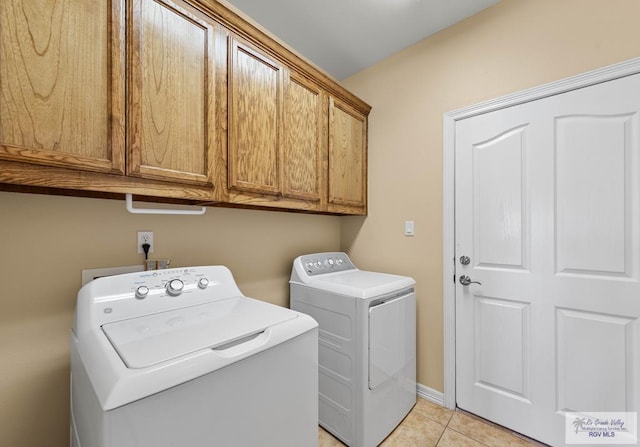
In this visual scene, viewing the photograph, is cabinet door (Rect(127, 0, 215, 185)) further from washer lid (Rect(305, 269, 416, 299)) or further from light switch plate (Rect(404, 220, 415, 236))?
light switch plate (Rect(404, 220, 415, 236))

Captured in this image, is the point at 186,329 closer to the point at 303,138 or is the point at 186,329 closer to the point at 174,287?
the point at 174,287

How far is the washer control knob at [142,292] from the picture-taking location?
112 cm

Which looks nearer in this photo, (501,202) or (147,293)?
(147,293)

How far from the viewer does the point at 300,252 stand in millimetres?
2193

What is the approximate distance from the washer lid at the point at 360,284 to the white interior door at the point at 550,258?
19.0 inches

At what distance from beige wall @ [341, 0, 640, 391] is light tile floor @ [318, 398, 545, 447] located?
23 cm

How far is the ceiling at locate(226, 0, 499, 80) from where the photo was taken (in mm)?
1713

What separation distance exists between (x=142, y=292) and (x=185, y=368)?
1.76 ft

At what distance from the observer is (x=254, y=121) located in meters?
1.45

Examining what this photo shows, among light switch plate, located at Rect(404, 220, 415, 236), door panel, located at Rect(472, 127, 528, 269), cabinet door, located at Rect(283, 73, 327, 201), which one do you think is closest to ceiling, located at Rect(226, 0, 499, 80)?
cabinet door, located at Rect(283, 73, 327, 201)

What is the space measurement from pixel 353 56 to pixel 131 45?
1704 millimetres

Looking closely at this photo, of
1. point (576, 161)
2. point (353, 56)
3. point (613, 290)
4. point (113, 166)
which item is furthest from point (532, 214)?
point (113, 166)

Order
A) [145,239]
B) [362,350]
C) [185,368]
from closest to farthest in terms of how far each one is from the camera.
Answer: [185,368] → [145,239] → [362,350]

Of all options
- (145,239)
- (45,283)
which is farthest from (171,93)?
(45,283)
